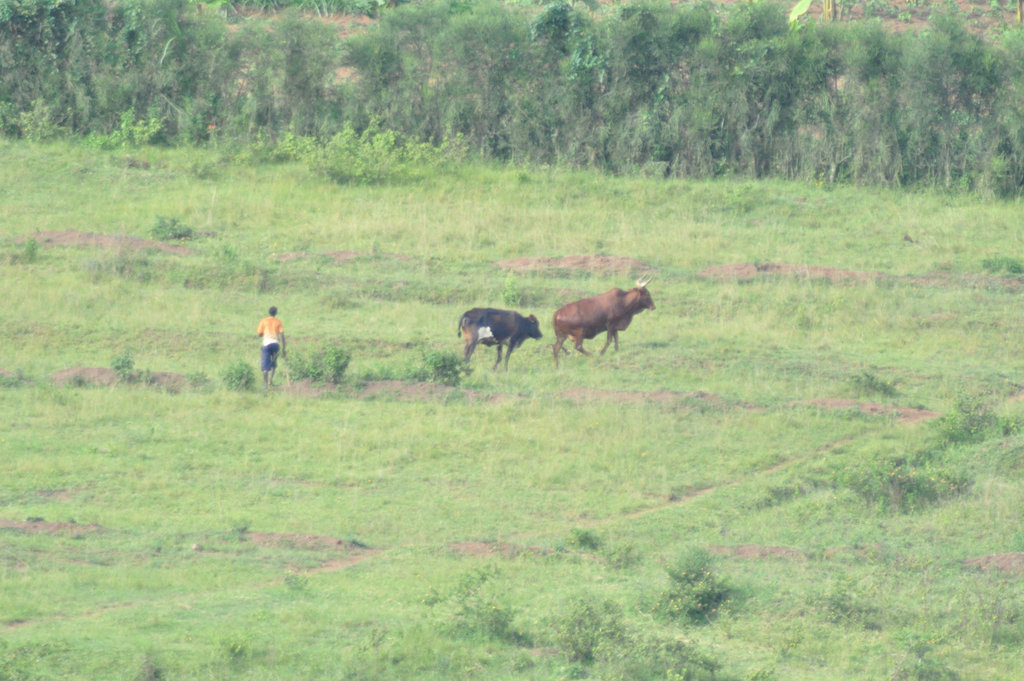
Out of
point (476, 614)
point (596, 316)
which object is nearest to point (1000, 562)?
point (476, 614)

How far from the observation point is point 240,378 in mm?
17609

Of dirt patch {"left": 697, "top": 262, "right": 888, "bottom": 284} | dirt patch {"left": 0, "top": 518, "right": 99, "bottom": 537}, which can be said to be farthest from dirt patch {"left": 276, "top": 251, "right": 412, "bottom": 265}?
dirt patch {"left": 0, "top": 518, "right": 99, "bottom": 537}

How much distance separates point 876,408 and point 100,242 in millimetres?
13751

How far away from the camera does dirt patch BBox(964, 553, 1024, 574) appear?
12523mm

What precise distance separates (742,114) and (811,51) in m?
1.96

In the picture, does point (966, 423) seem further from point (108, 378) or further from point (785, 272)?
point (108, 378)

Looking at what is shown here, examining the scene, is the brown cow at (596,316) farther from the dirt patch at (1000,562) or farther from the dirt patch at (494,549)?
the dirt patch at (1000,562)

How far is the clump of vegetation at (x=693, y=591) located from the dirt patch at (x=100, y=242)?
560 inches

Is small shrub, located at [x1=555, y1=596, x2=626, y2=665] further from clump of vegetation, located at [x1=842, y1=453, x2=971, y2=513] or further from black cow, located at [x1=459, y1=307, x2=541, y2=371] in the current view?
black cow, located at [x1=459, y1=307, x2=541, y2=371]

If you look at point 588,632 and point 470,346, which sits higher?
point 470,346

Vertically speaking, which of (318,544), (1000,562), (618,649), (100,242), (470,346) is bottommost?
(1000,562)

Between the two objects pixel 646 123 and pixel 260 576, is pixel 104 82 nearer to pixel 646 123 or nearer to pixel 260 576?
pixel 646 123

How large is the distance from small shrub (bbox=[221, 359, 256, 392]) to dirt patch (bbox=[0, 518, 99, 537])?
477 cm

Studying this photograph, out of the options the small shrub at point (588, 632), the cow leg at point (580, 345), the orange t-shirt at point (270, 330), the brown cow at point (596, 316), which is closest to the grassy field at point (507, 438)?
the small shrub at point (588, 632)
